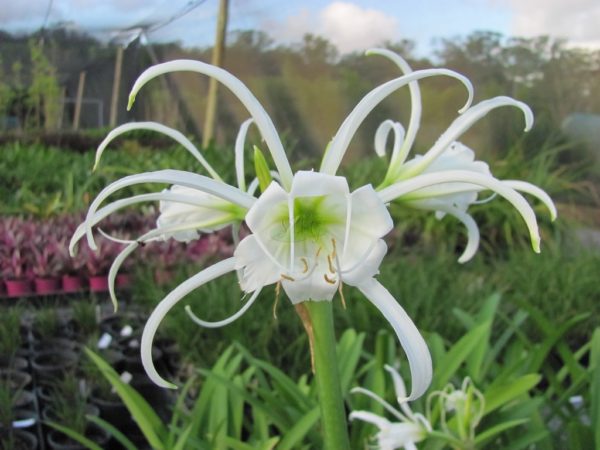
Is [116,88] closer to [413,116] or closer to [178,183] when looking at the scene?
[413,116]

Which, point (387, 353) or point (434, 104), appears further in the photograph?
point (434, 104)

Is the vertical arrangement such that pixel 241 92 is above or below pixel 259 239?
above

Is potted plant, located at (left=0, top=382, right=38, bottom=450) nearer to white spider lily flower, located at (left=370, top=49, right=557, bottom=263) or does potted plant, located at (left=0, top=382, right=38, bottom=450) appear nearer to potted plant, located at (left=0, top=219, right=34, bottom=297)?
potted plant, located at (left=0, top=219, right=34, bottom=297)

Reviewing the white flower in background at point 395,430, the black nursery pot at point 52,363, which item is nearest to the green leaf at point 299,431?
the white flower in background at point 395,430

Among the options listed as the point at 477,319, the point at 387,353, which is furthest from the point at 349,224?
the point at 477,319

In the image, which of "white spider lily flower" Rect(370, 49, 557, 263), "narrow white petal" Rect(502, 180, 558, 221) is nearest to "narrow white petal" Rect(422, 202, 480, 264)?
"white spider lily flower" Rect(370, 49, 557, 263)

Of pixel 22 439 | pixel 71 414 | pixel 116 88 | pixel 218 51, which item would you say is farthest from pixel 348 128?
pixel 116 88

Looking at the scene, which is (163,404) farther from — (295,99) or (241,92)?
(295,99)
